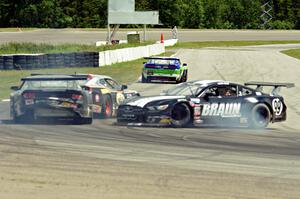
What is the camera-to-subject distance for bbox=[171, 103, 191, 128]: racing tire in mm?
15781

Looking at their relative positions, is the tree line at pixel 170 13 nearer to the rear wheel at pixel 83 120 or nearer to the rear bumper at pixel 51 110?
the rear wheel at pixel 83 120

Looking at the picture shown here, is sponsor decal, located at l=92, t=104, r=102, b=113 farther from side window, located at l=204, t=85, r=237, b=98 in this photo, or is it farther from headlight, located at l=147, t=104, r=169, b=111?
side window, located at l=204, t=85, r=237, b=98

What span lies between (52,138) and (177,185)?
4.79 metres

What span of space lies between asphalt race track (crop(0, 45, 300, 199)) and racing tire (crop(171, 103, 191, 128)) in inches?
19.1

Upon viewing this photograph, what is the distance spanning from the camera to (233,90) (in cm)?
1650

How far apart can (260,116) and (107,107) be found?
3813mm

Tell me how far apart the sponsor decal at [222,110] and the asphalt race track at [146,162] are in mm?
430

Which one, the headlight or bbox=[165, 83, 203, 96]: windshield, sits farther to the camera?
bbox=[165, 83, 203, 96]: windshield

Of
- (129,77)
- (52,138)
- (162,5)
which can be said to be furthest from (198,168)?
(162,5)

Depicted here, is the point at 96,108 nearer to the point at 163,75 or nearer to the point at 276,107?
the point at 276,107

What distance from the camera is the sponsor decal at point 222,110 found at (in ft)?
52.5

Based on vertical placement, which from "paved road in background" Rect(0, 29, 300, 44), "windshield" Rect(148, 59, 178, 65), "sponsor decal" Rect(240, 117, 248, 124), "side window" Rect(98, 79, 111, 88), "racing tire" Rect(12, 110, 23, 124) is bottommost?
"paved road in background" Rect(0, 29, 300, 44)

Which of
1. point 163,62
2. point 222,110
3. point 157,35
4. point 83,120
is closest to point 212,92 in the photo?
point 222,110

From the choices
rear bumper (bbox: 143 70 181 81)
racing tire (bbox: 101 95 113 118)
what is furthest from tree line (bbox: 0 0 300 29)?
racing tire (bbox: 101 95 113 118)
